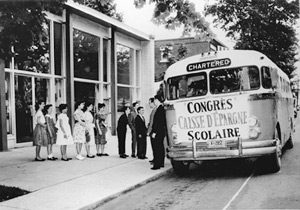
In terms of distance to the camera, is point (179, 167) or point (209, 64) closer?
point (209, 64)

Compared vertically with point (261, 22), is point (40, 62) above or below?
below

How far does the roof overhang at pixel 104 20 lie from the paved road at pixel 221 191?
9.31 m

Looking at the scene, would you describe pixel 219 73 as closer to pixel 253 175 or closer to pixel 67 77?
pixel 253 175

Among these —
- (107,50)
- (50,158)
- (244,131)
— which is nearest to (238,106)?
(244,131)

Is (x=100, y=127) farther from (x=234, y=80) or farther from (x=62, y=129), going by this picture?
(x=234, y=80)

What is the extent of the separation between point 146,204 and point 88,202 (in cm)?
100

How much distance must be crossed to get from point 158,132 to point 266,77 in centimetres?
300

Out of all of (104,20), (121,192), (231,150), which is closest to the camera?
(121,192)

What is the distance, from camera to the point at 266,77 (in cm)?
898

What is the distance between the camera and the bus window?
8.89 m

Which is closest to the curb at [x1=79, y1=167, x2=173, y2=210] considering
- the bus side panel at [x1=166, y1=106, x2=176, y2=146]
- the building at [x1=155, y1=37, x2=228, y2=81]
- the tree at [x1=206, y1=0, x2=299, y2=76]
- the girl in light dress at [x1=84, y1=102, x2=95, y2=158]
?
the bus side panel at [x1=166, y1=106, x2=176, y2=146]

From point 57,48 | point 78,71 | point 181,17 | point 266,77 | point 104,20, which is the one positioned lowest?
point 266,77

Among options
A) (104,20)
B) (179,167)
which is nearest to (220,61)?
(179,167)

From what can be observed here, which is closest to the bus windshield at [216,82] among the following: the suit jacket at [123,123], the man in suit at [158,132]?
the man in suit at [158,132]
